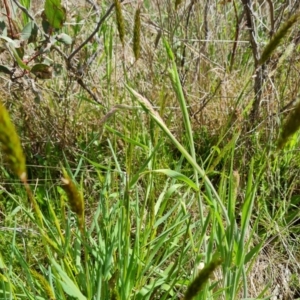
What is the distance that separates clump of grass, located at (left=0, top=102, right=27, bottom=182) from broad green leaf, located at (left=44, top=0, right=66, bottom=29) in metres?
0.96

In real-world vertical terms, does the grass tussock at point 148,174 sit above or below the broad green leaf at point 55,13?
below

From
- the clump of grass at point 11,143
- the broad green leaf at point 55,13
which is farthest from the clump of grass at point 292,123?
the broad green leaf at point 55,13

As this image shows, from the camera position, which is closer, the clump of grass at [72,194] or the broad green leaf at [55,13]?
the clump of grass at [72,194]

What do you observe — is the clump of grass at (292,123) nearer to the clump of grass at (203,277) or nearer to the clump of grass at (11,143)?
the clump of grass at (203,277)

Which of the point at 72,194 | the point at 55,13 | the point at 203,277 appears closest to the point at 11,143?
the point at 72,194

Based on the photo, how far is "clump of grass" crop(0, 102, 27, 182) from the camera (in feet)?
1.41

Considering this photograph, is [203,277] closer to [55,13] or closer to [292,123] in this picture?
[292,123]

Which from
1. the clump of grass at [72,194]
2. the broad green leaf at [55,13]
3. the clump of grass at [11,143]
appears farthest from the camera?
the broad green leaf at [55,13]

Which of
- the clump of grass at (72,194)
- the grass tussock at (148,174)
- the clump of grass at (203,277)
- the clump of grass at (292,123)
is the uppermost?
the clump of grass at (292,123)

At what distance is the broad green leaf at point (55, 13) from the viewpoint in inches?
53.7

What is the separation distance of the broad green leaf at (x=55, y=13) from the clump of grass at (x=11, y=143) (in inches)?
38.0

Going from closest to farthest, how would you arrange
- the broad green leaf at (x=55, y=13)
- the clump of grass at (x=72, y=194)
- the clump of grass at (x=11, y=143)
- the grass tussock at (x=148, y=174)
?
the clump of grass at (x=11, y=143) < the clump of grass at (x=72, y=194) < the grass tussock at (x=148, y=174) < the broad green leaf at (x=55, y=13)

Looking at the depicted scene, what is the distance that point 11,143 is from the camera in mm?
458

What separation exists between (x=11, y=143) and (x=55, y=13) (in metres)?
1.03
